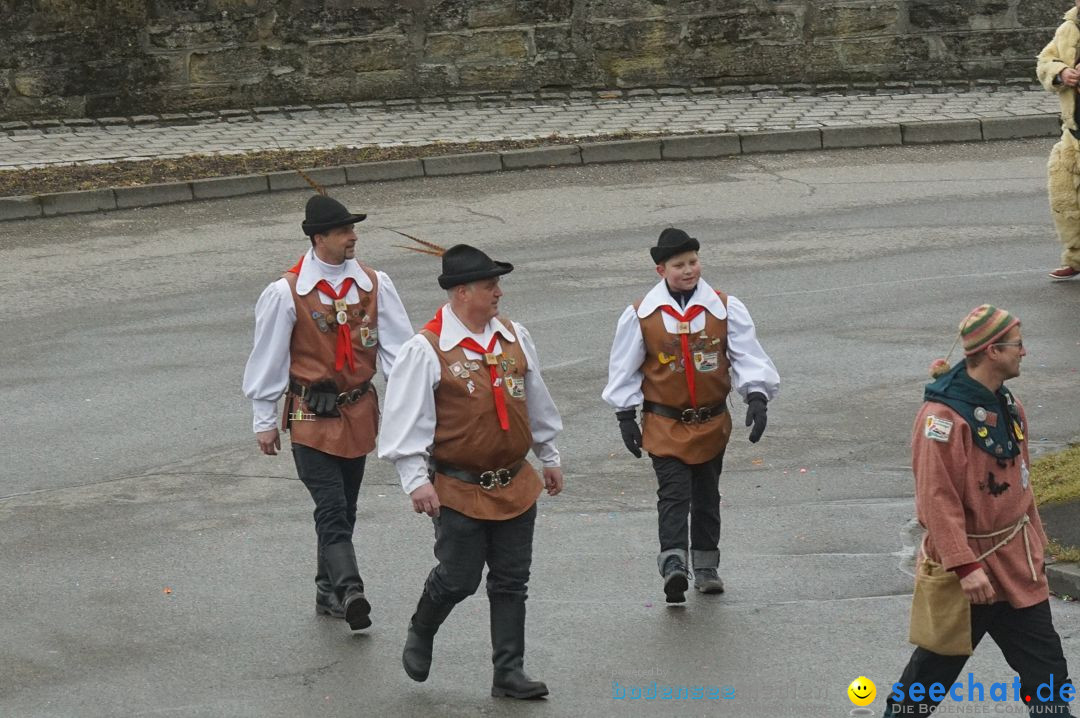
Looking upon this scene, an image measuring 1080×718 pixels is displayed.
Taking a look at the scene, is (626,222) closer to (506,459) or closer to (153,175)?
(153,175)

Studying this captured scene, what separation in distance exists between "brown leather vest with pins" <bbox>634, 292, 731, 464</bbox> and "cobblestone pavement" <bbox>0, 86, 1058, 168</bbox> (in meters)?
11.1

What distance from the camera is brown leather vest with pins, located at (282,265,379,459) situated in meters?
7.62

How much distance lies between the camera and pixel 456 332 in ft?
21.9

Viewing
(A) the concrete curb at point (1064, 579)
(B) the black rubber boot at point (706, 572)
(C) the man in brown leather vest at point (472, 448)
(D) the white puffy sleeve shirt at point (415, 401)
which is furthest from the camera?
(B) the black rubber boot at point (706, 572)

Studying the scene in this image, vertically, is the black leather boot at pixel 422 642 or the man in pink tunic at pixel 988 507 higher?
the man in pink tunic at pixel 988 507

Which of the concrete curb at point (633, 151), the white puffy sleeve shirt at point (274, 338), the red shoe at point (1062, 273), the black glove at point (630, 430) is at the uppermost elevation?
the white puffy sleeve shirt at point (274, 338)

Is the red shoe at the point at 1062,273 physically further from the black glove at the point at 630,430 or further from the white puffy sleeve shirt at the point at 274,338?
the white puffy sleeve shirt at the point at 274,338

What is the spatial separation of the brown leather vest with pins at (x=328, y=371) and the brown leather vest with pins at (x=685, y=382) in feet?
4.14

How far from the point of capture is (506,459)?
6.73 m

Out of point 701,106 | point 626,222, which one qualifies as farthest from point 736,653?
point 701,106

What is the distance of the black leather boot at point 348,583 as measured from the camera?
7312 mm

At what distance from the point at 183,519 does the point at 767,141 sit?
10.7 m

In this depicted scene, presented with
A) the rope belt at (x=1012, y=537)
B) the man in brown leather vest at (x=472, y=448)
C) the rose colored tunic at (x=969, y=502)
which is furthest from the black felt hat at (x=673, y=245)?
the rope belt at (x=1012, y=537)

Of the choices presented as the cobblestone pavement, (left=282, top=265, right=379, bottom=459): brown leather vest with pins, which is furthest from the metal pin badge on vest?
the cobblestone pavement
